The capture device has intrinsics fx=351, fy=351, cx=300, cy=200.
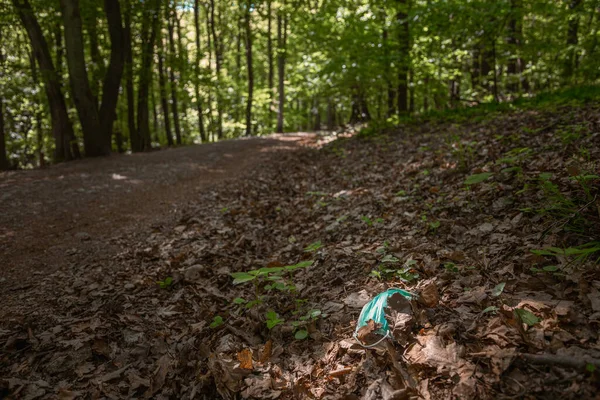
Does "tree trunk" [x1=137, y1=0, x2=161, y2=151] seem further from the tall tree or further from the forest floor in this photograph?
the forest floor

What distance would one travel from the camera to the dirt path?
4887 mm

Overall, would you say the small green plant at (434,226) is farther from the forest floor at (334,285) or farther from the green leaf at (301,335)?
the green leaf at (301,335)

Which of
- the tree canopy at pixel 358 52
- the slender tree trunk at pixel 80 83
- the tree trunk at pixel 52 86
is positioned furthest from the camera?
the tree trunk at pixel 52 86

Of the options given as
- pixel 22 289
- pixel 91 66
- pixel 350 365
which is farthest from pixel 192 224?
pixel 91 66

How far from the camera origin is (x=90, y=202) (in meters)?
7.27

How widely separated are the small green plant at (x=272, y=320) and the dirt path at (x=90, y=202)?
2967mm

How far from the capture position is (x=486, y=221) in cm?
384

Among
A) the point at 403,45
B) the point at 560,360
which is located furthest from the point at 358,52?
the point at 560,360

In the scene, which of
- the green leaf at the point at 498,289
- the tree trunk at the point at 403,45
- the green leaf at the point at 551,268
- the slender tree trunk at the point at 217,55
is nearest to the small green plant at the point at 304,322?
the green leaf at the point at 498,289

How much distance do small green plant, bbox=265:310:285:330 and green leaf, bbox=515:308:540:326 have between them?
179 centimetres

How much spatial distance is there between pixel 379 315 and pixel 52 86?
13.9 m

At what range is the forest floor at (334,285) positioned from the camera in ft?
7.26

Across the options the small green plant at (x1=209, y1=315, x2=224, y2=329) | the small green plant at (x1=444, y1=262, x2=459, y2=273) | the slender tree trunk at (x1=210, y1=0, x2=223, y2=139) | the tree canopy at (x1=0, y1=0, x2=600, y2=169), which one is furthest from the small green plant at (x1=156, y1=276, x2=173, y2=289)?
the slender tree trunk at (x1=210, y1=0, x2=223, y2=139)

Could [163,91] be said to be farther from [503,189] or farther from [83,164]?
[503,189]
